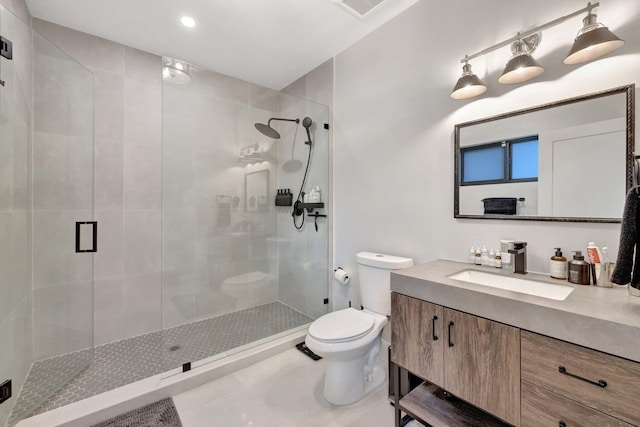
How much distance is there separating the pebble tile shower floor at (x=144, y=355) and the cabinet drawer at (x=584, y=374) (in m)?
1.93

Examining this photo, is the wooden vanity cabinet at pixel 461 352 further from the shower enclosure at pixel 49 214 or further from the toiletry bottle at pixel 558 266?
the shower enclosure at pixel 49 214

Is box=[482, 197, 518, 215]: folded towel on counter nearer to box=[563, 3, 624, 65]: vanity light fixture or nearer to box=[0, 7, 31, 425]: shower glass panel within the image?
box=[563, 3, 624, 65]: vanity light fixture

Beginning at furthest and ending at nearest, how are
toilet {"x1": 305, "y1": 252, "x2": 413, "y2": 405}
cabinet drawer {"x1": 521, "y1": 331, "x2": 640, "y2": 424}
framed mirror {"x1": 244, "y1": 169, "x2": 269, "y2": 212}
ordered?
framed mirror {"x1": 244, "y1": 169, "x2": 269, "y2": 212} → toilet {"x1": 305, "y1": 252, "x2": 413, "y2": 405} → cabinet drawer {"x1": 521, "y1": 331, "x2": 640, "y2": 424}

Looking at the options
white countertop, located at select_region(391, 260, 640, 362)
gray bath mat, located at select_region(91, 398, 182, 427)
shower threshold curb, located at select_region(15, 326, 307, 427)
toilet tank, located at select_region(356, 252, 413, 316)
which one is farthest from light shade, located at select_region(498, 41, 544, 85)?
gray bath mat, located at select_region(91, 398, 182, 427)

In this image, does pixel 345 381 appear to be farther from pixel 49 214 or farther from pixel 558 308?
pixel 49 214

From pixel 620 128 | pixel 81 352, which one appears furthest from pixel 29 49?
pixel 620 128

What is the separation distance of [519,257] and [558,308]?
0.51 meters

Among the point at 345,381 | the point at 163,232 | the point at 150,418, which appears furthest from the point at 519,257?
the point at 163,232

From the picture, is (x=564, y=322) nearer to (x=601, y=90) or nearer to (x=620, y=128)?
(x=620, y=128)

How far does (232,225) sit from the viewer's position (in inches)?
103

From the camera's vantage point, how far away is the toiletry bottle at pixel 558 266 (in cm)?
126

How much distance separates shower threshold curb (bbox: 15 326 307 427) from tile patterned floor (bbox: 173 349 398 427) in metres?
0.06

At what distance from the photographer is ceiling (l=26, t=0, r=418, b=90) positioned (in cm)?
190

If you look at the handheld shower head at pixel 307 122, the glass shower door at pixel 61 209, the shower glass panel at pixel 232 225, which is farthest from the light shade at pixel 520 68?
the glass shower door at pixel 61 209
